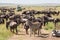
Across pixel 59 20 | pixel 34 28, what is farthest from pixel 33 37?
pixel 59 20

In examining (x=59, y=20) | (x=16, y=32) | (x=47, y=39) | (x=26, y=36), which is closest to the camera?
(x=47, y=39)

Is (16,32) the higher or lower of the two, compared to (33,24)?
lower

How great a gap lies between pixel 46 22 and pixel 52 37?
9321 mm

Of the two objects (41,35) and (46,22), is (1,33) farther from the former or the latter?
(46,22)

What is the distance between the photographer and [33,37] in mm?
20453

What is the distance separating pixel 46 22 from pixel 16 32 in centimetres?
731

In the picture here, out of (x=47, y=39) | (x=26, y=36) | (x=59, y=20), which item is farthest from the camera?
(x=59, y=20)

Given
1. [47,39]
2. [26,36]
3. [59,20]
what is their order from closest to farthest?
[47,39], [26,36], [59,20]

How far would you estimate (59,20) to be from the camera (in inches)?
1126

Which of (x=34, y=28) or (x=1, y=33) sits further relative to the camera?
(x=1, y=33)

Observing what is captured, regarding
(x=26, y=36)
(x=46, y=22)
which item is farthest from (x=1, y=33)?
(x=46, y=22)

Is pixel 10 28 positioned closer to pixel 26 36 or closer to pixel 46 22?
pixel 26 36

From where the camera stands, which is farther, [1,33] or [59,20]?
[59,20]

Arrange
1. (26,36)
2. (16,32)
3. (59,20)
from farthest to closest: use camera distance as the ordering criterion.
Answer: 1. (59,20)
2. (16,32)
3. (26,36)
